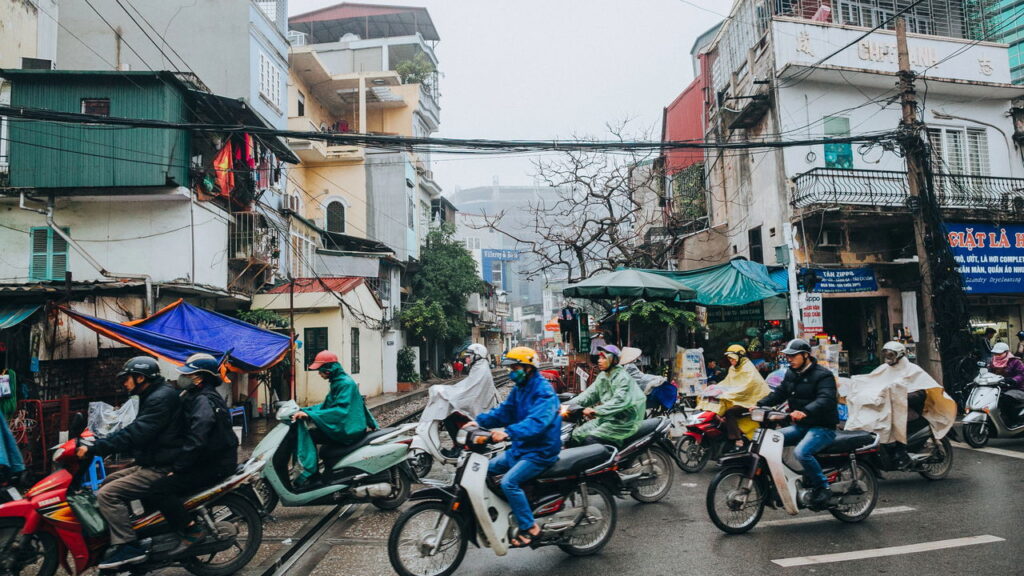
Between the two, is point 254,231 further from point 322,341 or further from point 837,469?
point 837,469

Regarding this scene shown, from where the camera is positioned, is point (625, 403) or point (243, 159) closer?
point (625, 403)

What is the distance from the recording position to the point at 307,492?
6621 mm

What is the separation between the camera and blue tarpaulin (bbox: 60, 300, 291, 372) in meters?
10.5

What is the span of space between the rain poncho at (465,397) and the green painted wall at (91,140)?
31.8 feet

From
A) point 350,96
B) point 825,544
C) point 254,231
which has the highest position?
point 350,96

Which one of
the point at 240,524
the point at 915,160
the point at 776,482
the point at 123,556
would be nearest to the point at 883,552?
the point at 776,482

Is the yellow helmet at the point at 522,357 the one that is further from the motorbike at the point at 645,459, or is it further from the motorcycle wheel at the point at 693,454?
the motorcycle wheel at the point at 693,454

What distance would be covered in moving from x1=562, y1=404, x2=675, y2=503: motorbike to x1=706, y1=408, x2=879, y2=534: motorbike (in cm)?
108

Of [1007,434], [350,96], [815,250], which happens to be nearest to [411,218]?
[350,96]

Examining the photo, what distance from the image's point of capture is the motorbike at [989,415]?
9.44 m

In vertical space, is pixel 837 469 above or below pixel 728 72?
below

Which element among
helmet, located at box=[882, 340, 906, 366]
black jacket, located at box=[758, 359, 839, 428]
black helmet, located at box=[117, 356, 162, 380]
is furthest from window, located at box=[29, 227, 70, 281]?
helmet, located at box=[882, 340, 906, 366]

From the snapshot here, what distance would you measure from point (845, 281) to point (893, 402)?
1045 cm

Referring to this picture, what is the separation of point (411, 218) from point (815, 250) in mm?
21329
